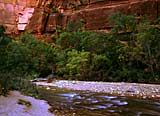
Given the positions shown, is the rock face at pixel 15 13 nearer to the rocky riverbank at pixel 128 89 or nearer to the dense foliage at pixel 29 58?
the dense foliage at pixel 29 58

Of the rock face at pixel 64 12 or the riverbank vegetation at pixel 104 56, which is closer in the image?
the riverbank vegetation at pixel 104 56

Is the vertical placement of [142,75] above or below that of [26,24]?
below

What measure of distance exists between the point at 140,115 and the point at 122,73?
18.3 meters

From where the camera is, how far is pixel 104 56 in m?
29.1

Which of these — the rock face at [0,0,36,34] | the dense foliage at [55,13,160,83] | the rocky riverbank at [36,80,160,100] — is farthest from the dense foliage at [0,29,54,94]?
the rock face at [0,0,36,34]

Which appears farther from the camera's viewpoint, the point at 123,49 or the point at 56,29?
the point at 56,29

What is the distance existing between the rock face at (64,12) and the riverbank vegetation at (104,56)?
412cm

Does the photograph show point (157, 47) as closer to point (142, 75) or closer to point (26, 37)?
point (142, 75)

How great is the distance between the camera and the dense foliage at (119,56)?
26547 millimetres

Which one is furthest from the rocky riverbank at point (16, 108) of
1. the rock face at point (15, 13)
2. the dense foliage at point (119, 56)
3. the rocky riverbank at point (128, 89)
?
the rock face at point (15, 13)

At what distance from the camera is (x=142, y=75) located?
1054 inches

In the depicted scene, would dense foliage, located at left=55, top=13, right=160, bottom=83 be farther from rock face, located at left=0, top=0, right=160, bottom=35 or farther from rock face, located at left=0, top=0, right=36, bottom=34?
rock face, located at left=0, top=0, right=36, bottom=34

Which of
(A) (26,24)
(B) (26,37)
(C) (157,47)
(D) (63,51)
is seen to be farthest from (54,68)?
(A) (26,24)

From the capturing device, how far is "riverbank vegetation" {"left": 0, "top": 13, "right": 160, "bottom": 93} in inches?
1046
